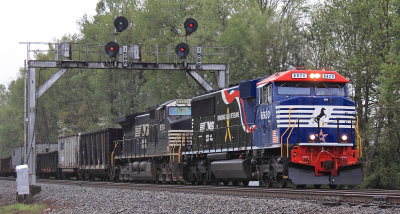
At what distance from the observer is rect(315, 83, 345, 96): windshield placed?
17141 millimetres

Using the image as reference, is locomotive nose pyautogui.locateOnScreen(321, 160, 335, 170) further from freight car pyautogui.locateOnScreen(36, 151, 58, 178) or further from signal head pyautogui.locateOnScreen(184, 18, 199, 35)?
freight car pyautogui.locateOnScreen(36, 151, 58, 178)

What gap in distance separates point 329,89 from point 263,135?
2.48 metres

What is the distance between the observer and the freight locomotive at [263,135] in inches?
652

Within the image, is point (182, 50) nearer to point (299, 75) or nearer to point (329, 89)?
point (299, 75)

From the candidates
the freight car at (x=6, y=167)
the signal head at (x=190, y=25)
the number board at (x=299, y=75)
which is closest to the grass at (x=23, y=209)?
the number board at (x=299, y=75)

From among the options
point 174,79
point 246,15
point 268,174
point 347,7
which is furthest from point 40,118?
point 268,174

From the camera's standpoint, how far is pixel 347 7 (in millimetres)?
28531

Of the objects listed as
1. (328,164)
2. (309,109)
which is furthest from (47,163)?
(328,164)

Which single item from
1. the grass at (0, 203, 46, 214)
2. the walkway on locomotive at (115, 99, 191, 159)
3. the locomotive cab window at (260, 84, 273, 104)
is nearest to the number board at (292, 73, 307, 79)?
the locomotive cab window at (260, 84, 273, 104)

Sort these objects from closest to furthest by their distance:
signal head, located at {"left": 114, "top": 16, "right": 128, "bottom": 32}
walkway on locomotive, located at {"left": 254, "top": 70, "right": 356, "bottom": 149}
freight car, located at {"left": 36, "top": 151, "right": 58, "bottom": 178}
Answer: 1. walkway on locomotive, located at {"left": 254, "top": 70, "right": 356, "bottom": 149}
2. signal head, located at {"left": 114, "top": 16, "right": 128, "bottom": 32}
3. freight car, located at {"left": 36, "top": 151, "right": 58, "bottom": 178}

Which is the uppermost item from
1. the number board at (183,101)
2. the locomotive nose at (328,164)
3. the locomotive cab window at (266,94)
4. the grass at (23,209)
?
the number board at (183,101)

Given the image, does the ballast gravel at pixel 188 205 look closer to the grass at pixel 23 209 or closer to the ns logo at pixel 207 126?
the grass at pixel 23 209

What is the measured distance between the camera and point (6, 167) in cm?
5150

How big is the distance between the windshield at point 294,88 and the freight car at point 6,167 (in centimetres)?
3717
